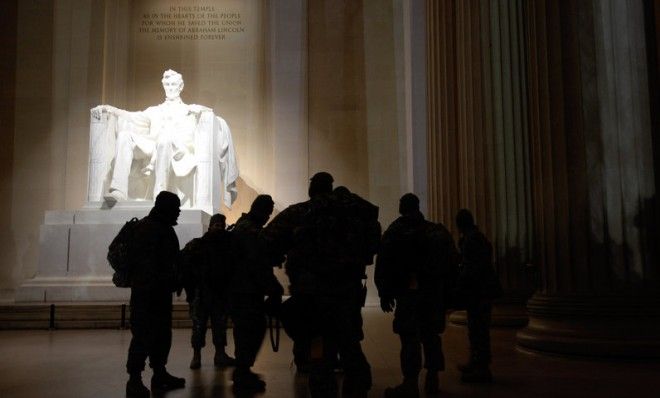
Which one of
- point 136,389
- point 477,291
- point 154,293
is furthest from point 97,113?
point 477,291

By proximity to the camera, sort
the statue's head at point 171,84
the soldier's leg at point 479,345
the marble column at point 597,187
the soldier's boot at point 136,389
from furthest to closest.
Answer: the statue's head at point 171,84, the marble column at point 597,187, the soldier's leg at point 479,345, the soldier's boot at point 136,389

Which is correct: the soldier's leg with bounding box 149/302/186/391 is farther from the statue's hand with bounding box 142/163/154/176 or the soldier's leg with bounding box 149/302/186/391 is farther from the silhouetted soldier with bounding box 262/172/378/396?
the statue's hand with bounding box 142/163/154/176

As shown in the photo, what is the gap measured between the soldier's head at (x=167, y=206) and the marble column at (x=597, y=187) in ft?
11.5

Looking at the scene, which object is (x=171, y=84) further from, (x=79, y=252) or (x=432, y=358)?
(x=432, y=358)

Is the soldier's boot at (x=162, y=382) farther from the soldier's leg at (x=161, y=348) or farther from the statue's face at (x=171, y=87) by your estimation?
the statue's face at (x=171, y=87)

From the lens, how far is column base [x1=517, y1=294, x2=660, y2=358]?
5758 mm

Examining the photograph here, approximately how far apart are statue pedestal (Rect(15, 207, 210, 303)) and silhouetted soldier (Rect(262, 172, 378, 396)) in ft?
23.2

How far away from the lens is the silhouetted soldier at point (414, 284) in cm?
437

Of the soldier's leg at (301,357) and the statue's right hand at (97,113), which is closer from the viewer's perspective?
the soldier's leg at (301,357)

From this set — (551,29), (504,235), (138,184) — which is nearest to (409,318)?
(551,29)

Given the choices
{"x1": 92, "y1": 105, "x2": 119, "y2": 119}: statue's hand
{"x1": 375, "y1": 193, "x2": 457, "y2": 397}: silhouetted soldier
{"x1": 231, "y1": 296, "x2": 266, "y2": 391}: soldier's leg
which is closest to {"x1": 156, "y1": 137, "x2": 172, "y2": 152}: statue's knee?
{"x1": 92, "y1": 105, "x2": 119, "y2": 119}: statue's hand

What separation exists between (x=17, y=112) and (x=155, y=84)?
3105mm

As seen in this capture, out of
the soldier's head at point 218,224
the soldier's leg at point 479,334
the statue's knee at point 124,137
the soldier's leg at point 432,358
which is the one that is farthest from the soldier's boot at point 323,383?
the statue's knee at point 124,137

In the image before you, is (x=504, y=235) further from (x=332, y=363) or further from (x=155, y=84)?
(x=155, y=84)
